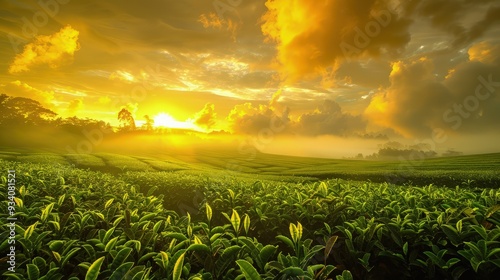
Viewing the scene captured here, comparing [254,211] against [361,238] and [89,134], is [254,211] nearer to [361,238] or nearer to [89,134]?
[361,238]

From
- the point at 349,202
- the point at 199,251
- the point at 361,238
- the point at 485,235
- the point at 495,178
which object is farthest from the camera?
the point at 495,178

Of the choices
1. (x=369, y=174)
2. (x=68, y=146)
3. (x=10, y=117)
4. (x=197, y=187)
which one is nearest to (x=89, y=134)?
(x=68, y=146)

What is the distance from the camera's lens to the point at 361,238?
8.50 feet

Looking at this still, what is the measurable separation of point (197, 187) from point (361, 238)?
17.8 feet

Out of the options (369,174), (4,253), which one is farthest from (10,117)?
(4,253)

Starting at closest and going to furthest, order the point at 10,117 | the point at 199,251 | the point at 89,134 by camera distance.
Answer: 1. the point at 199,251
2. the point at 10,117
3. the point at 89,134

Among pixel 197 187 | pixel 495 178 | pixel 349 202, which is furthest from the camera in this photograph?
pixel 495 178

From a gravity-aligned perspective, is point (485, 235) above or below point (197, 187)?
above

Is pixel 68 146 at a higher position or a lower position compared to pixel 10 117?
lower

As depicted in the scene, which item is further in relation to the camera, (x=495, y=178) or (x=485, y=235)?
(x=495, y=178)

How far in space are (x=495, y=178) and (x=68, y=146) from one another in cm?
6165

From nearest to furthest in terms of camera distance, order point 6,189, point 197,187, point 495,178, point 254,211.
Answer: point 254,211 → point 6,189 → point 197,187 → point 495,178

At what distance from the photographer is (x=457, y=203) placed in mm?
3639

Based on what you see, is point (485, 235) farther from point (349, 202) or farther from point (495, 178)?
point (495, 178)
